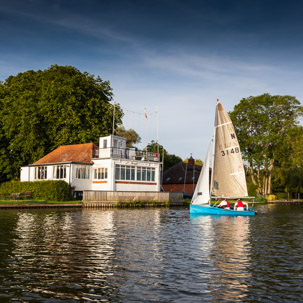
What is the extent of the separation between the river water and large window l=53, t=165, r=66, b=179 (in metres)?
32.6

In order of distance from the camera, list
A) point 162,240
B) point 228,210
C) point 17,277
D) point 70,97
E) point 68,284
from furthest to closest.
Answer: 1. point 70,97
2. point 228,210
3. point 162,240
4. point 17,277
5. point 68,284

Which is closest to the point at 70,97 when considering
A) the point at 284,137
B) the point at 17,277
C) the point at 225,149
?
the point at 225,149

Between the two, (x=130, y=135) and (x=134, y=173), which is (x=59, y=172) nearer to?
(x=134, y=173)

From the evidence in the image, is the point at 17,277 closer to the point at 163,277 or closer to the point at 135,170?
the point at 163,277

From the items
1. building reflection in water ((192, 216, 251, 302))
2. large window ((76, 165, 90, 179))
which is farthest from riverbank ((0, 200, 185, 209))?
building reflection in water ((192, 216, 251, 302))

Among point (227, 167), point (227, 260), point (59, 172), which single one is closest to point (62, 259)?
point (227, 260)

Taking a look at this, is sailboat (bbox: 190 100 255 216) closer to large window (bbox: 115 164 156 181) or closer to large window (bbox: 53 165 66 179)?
large window (bbox: 115 164 156 181)

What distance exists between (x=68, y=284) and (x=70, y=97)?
5612 cm

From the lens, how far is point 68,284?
12734mm

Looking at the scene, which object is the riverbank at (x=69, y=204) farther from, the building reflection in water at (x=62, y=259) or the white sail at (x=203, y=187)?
the building reflection in water at (x=62, y=259)

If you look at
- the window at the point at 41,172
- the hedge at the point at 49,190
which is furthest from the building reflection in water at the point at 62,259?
the window at the point at 41,172

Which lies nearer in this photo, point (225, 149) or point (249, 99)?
point (225, 149)

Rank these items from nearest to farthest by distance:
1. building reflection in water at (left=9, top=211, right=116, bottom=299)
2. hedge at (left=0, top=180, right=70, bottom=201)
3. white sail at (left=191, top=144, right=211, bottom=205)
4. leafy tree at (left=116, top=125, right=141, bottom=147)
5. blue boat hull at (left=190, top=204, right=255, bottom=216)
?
1. building reflection in water at (left=9, top=211, right=116, bottom=299)
2. blue boat hull at (left=190, top=204, right=255, bottom=216)
3. white sail at (left=191, top=144, right=211, bottom=205)
4. hedge at (left=0, top=180, right=70, bottom=201)
5. leafy tree at (left=116, top=125, right=141, bottom=147)

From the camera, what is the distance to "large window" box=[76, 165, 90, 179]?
58.3 m
